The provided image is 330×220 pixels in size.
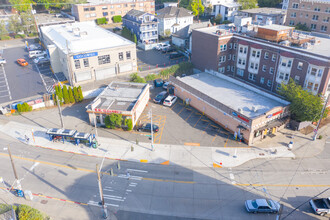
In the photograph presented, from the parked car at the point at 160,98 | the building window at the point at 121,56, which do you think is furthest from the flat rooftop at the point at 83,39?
the parked car at the point at 160,98

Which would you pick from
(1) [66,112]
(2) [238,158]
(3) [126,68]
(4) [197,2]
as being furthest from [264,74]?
(4) [197,2]

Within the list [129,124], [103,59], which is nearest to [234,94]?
[129,124]

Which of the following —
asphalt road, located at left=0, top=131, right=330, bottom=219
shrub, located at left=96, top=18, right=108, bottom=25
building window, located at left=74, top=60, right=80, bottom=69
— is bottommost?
asphalt road, located at left=0, top=131, right=330, bottom=219

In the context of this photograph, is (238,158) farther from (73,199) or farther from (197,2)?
(197,2)

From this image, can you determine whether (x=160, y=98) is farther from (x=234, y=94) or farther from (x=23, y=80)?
(x=23, y=80)

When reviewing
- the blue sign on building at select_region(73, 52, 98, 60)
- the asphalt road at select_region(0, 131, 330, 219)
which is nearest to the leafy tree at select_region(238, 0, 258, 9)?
the blue sign on building at select_region(73, 52, 98, 60)

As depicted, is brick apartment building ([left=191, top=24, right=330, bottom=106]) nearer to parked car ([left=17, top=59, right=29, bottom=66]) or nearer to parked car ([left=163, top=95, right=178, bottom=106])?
parked car ([left=163, top=95, right=178, bottom=106])
